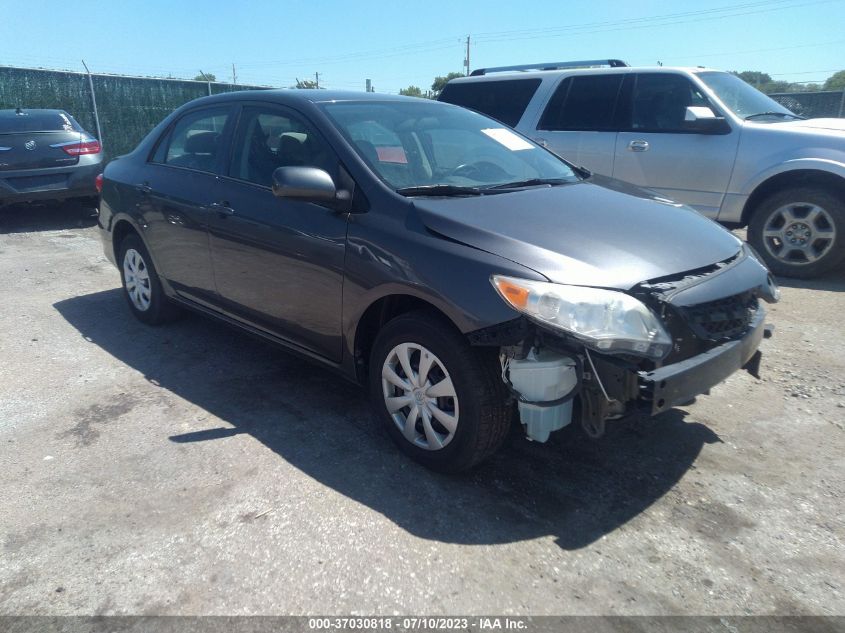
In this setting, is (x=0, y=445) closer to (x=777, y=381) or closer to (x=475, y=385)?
(x=475, y=385)

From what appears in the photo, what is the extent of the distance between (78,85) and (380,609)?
51.8 ft

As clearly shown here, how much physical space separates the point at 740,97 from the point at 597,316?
5.47m

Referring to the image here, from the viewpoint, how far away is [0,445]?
11.2ft

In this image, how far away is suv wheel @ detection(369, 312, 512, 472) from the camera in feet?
9.27

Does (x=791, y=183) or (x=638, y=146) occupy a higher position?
(x=638, y=146)

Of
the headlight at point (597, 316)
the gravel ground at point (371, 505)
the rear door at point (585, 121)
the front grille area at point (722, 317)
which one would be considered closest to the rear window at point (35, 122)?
the gravel ground at point (371, 505)

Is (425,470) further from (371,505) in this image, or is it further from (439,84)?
(439,84)

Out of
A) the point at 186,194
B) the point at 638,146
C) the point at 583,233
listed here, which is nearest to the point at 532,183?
the point at 583,233

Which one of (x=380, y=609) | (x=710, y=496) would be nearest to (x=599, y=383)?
(x=710, y=496)

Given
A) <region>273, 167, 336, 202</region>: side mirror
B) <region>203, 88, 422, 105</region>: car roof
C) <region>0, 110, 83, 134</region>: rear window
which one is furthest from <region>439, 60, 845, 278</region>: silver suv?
<region>0, 110, 83, 134</region>: rear window

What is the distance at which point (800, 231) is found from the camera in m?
6.21

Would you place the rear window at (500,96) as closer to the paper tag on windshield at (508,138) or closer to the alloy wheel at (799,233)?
the alloy wheel at (799,233)

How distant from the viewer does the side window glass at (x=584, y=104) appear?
23.4ft

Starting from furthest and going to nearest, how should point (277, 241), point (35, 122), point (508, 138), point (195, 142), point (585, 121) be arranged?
point (35, 122) → point (585, 121) → point (195, 142) → point (508, 138) → point (277, 241)
